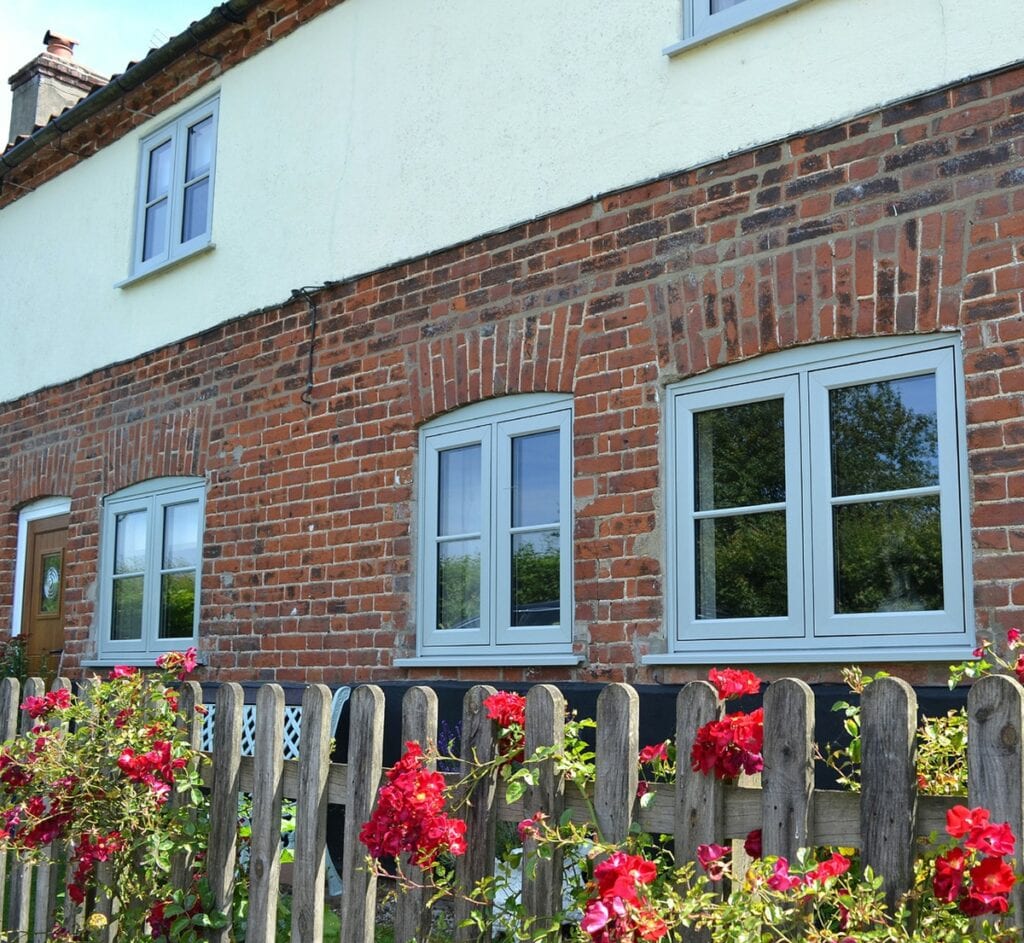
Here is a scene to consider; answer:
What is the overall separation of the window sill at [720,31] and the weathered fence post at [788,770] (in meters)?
3.95

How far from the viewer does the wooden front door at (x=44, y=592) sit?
34.3 ft

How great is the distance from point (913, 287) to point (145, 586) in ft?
20.1

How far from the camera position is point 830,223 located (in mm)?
5379

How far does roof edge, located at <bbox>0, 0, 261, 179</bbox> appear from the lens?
897 centimetres

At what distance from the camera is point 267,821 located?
3680mm

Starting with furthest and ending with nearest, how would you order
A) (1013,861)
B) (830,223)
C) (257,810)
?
(830,223) < (257,810) < (1013,861)

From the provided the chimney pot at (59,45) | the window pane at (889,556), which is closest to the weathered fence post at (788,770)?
the window pane at (889,556)

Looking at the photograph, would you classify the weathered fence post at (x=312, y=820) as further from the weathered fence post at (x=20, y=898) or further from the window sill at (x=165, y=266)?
the window sill at (x=165, y=266)

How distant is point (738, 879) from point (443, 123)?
218 inches

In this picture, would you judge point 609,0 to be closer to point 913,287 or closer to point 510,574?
point 913,287

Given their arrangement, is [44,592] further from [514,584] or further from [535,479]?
[535,479]

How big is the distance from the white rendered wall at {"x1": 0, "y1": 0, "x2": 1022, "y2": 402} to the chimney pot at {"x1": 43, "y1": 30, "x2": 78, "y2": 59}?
243 cm

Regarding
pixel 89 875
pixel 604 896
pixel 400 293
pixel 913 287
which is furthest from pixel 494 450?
pixel 604 896

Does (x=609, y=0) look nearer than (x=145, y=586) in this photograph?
Yes
